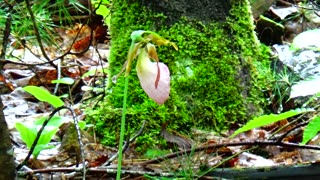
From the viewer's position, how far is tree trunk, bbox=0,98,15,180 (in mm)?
1325

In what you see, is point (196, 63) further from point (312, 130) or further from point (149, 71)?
point (149, 71)

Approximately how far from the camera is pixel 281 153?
2002mm

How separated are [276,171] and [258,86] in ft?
2.85

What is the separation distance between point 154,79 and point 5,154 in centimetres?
48

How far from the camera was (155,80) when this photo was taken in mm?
1052

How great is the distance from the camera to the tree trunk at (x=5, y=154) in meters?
1.33

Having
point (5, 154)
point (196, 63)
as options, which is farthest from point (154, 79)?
point (196, 63)

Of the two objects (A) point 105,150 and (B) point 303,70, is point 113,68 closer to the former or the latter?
(A) point 105,150

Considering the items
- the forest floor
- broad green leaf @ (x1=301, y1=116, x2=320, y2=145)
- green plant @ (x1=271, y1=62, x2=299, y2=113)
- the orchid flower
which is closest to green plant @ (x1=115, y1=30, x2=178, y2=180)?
the orchid flower

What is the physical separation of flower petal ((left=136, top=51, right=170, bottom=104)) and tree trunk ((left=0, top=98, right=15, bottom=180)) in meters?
0.42

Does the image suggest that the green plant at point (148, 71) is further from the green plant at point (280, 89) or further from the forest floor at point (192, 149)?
the green plant at point (280, 89)

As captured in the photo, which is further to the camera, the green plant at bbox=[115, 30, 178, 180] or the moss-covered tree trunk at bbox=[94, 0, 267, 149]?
the moss-covered tree trunk at bbox=[94, 0, 267, 149]

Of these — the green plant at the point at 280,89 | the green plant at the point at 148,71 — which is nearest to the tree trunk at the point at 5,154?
the green plant at the point at 148,71

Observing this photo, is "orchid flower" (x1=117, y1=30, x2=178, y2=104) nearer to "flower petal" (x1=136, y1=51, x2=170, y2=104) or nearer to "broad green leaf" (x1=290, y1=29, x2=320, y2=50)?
"flower petal" (x1=136, y1=51, x2=170, y2=104)
